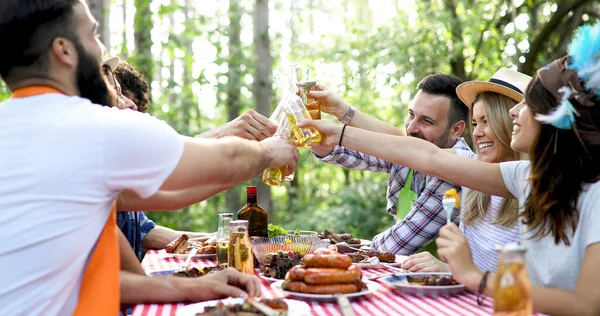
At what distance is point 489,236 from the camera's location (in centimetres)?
333

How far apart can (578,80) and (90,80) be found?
5.25 feet

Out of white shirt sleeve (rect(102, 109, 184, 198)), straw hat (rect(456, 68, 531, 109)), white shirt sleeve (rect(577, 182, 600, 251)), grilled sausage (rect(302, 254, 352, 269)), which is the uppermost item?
straw hat (rect(456, 68, 531, 109))

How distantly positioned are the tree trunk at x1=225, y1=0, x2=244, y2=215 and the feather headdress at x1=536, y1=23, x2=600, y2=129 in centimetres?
908

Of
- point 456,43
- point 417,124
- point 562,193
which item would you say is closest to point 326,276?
point 562,193

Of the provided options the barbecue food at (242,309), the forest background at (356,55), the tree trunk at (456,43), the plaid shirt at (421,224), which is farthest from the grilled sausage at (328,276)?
the tree trunk at (456,43)

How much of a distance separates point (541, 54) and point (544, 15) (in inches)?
48.5

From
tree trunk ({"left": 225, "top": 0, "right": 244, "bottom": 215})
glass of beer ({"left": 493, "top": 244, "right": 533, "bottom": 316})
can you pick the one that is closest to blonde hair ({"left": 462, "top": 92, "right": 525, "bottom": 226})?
glass of beer ({"left": 493, "top": 244, "right": 533, "bottom": 316})

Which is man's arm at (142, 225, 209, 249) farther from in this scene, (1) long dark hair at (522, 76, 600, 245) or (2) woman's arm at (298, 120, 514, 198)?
A: (1) long dark hair at (522, 76, 600, 245)

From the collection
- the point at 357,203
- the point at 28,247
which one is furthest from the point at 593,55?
the point at 357,203

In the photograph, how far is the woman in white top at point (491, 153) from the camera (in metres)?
3.27

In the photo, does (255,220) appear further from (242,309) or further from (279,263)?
(242,309)

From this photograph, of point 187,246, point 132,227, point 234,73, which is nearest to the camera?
point 187,246

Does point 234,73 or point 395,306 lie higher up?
point 234,73

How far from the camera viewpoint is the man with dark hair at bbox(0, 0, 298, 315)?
6.01ft
